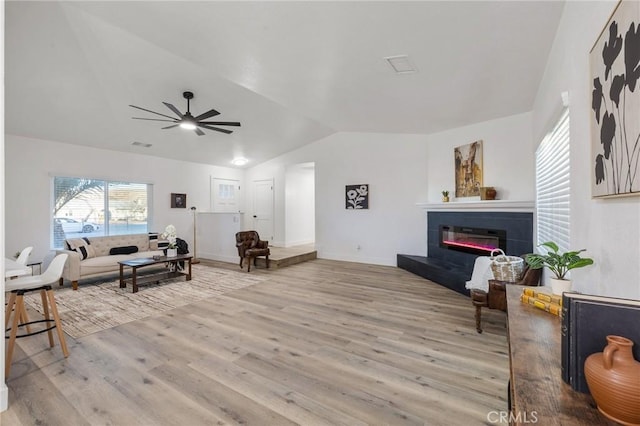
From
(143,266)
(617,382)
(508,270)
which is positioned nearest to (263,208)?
(143,266)

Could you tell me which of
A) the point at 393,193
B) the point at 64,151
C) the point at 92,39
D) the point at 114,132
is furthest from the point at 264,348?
the point at 64,151

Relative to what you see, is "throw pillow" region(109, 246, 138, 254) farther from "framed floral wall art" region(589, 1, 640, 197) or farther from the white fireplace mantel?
"framed floral wall art" region(589, 1, 640, 197)

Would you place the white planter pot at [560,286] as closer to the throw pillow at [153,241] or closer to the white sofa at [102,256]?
the white sofa at [102,256]

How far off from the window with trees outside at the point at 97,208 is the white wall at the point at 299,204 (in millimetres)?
3538

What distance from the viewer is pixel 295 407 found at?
1.94 meters

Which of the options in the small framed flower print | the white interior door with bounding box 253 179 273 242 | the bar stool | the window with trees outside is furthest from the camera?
the white interior door with bounding box 253 179 273 242

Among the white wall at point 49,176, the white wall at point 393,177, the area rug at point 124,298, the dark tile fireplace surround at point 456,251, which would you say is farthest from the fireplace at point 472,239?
the white wall at point 49,176

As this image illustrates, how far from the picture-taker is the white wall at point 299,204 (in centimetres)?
839

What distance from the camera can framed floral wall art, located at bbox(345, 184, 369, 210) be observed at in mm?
6848

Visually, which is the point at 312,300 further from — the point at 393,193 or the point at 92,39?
the point at 92,39

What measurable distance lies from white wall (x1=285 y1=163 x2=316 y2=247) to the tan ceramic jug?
7.43 m

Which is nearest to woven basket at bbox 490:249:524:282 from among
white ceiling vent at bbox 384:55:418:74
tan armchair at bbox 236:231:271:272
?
white ceiling vent at bbox 384:55:418:74

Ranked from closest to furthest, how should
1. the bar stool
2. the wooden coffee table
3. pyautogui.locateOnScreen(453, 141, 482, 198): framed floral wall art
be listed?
1. the bar stool
2. the wooden coffee table
3. pyautogui.locateOnScreen(453, 141, 482, 198): framed floral wall art

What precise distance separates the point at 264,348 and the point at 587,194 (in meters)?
2.76
